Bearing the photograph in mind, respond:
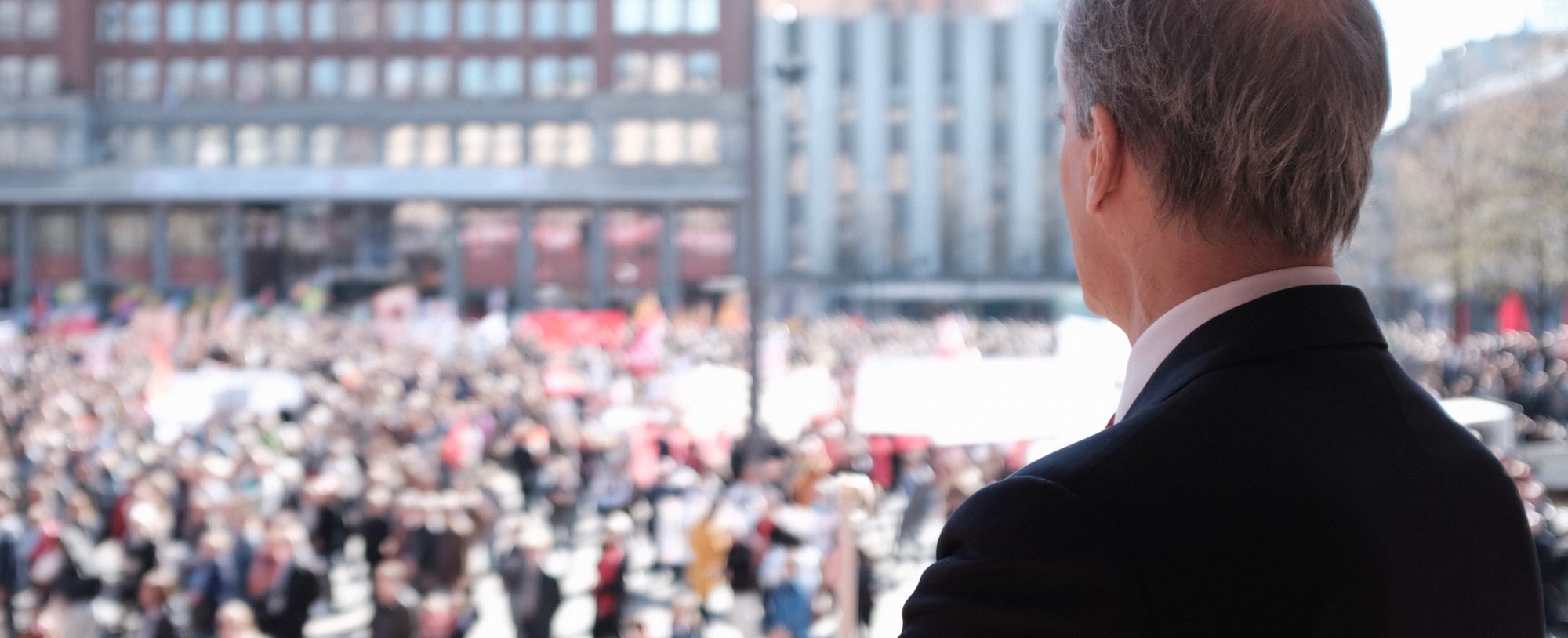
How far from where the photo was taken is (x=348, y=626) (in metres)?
13.1

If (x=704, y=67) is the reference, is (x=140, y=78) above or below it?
below

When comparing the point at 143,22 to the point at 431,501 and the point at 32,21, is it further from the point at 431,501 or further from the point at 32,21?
the point at 431,501

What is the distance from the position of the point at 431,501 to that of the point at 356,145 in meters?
53.1

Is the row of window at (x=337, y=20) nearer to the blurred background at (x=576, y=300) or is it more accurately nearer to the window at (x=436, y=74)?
the blurred background at (x=576, y=300)

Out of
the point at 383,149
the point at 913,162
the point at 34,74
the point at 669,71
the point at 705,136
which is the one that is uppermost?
the point at 669,71

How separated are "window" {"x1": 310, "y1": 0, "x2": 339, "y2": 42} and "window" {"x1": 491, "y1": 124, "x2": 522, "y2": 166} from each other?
32.8ft

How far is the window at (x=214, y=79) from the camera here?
61.2 metres

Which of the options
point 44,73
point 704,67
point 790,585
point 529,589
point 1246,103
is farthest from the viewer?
point 44,73

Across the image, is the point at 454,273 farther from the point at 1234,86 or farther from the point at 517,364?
the point at 1234,86

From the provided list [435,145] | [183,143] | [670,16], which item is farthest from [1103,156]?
[183,143]

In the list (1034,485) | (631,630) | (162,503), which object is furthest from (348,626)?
(1034,485)

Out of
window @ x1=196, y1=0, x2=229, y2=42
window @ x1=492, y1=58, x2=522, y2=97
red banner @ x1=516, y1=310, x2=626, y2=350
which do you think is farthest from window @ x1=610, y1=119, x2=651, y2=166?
red banner @ x1=516, y1=310, x2=626, y2=350

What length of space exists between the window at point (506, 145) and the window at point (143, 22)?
17382 millimetres

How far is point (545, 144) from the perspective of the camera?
195 feet
